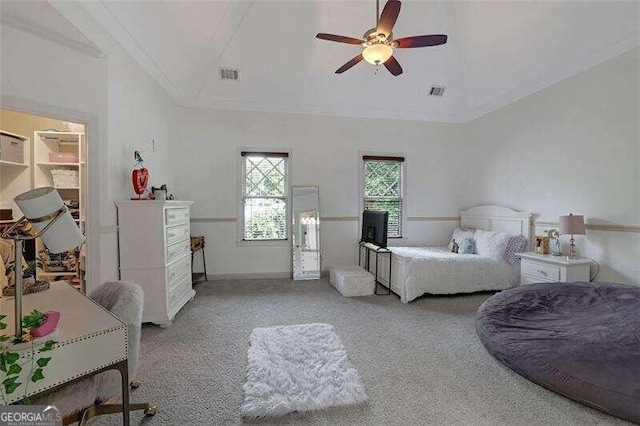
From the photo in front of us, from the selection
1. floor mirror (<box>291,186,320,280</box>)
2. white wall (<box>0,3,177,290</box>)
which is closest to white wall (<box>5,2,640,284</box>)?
white wall (<box>0,3,177,290</box>)

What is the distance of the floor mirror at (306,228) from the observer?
15.9ft

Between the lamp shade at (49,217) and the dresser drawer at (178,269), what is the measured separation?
1.95m

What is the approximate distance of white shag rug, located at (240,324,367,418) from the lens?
1776 mm

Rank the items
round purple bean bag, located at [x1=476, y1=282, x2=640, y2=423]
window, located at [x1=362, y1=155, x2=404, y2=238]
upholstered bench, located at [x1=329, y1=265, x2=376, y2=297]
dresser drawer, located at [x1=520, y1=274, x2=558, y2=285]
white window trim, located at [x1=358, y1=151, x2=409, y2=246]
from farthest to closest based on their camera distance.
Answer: window, located at [x1=362, y1=155, x2=404, y2=238]
white window trim, located at [x1=358, y1=151, x2=409, y2=246]
upholstered bench, located at [x1=329, y1=265, x2=376, y2=297]
dresser drawer, located at [x1=520, y1=274, x2=558, y2=285]
round purple bean bag, located at [x1=476, y1=282, x2=640, y2=423]

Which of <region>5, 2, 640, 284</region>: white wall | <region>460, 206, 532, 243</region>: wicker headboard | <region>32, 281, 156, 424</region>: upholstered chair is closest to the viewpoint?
<region>32, 281, 156, 424</region>: upholstered chair

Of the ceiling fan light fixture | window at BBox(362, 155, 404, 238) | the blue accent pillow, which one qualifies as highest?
the ceiling fan light fixture

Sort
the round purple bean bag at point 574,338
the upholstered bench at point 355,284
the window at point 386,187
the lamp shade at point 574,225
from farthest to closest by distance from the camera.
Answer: the window at point 386,187 < the upholstered bench at point 355,284 < the lamp shade at point 574,225 < the round purple bean bag at point 574,338

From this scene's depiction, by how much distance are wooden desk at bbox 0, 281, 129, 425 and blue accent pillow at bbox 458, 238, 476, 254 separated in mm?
4467

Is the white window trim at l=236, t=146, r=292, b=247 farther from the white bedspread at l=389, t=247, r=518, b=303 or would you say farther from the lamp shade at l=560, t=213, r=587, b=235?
the lamp shade at l=560, t=213, r=587, b=235

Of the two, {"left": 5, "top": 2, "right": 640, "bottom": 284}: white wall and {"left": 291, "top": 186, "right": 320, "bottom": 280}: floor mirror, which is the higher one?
{"left": 5, "top": 2, "right": 640, "bottom": 284}: white wall

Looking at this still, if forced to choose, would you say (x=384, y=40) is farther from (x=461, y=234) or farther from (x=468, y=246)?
(x=461, y=234)

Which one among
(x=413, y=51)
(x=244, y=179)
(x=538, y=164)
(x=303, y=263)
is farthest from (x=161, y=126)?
(x=538, y=164)

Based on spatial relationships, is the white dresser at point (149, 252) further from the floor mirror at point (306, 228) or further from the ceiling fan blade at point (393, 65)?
the ceiling fan blade at point (393, 65)

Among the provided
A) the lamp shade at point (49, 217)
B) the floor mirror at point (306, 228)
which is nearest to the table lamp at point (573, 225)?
the floor mirror at point (306, 228)
